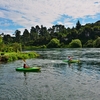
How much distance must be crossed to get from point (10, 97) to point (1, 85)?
6556mm

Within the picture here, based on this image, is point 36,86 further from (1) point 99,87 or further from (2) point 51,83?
(1) point 99,87

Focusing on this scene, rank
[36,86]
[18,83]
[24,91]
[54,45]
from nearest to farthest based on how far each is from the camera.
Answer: [24,91] → [36,86] → [18,83] → [54,45]

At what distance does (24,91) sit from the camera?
26984 millimetres

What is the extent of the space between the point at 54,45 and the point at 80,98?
17593 centimetres

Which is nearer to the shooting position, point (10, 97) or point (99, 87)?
point (10, 97)

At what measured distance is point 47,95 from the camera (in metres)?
24.9

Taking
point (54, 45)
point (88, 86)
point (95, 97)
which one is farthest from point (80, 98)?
point (54, 45)

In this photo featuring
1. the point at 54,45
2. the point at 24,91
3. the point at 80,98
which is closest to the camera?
the point at 80,98

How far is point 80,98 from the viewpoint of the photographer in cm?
2344

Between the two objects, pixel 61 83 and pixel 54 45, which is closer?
pixel 61 83

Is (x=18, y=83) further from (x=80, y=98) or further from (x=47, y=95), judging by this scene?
(x=80, y=98)

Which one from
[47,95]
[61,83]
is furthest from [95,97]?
[61,83]

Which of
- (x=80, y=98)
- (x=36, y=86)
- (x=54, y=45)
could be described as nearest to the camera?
(x=80, y=98)

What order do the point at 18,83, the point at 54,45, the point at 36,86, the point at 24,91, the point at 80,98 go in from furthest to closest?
the point at 54,45 → the point at 18,83 → the point at 36,86 → the point at 24,91 → the point at 80,98
